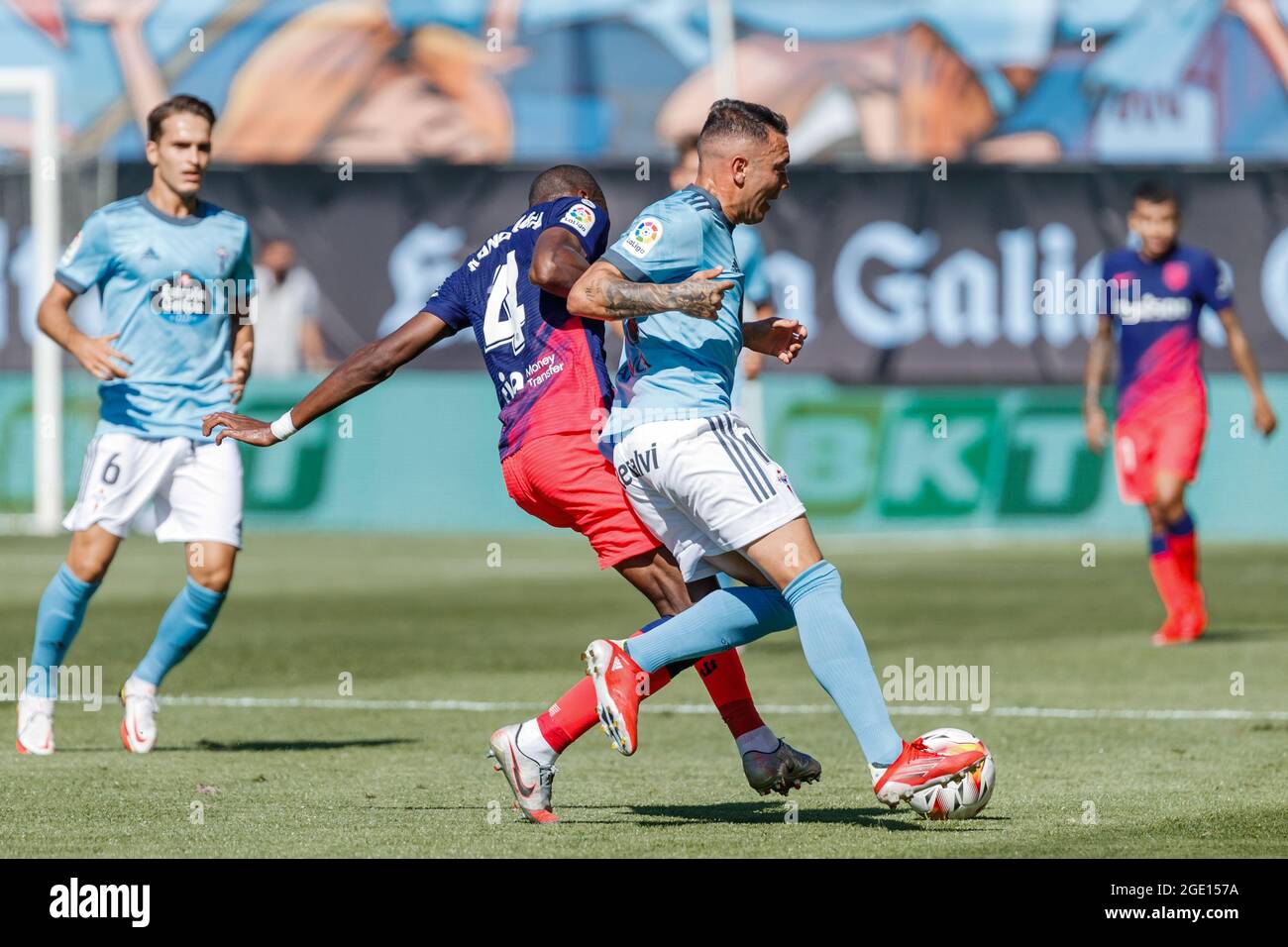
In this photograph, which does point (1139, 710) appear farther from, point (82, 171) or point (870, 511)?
point (82, 171)

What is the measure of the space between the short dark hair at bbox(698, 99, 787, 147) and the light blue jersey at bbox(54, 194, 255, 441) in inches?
108

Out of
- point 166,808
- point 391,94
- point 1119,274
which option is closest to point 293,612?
point 1119,274

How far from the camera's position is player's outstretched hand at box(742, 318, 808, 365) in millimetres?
6441

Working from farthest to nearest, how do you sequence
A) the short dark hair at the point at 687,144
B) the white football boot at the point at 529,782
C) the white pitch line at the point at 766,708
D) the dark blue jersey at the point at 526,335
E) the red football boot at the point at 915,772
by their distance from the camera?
the short dark hair at the point at 687,144 → the white pitch line at the point at 766,708 → the dark blue jersey at the point at 526,335 → the white football boot at the point at 529,782 → the red football boot at the point at 915,772

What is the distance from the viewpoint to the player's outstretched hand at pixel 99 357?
26.7 feet

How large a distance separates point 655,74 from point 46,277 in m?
8.87

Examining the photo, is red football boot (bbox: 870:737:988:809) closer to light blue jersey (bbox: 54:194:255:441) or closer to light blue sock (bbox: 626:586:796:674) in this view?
light blue sock (bbox: 626:586:796:674)

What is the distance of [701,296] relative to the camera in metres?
5.77

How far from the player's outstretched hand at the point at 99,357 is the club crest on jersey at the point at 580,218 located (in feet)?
7.46

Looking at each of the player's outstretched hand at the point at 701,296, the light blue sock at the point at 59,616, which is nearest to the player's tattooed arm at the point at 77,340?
the light blue sock at the point at 59,616

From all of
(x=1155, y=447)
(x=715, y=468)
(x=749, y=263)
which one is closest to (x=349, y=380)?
(x=715, y=468)

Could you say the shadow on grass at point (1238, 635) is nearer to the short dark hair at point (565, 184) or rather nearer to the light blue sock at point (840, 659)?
the short dark hair at point (565, 184)

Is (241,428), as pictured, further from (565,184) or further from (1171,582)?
(1171,582)

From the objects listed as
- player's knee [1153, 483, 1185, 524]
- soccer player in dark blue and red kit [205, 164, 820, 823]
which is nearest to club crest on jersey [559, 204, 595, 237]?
soccer player in dark blue and red kit [205, 164, 820, 823]
